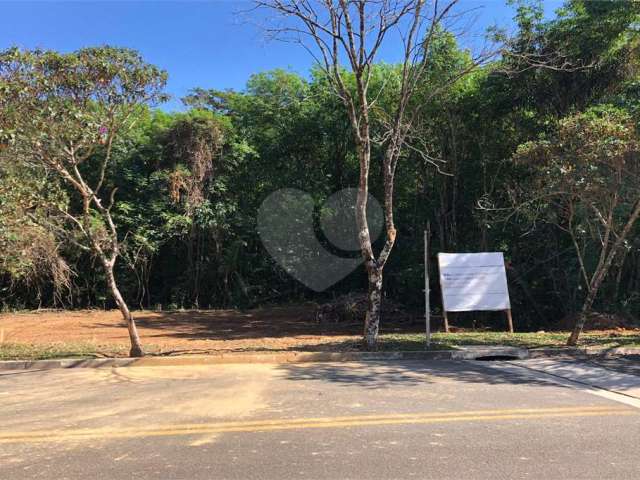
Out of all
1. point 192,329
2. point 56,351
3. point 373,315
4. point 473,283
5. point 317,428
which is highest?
point 473,283

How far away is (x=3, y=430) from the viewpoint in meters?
5.85

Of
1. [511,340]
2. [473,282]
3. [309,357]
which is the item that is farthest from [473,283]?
[309,357]

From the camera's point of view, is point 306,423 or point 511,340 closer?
point 306,423

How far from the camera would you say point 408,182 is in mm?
22328

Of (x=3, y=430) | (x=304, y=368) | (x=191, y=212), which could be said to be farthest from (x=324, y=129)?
(x=3, y=430)

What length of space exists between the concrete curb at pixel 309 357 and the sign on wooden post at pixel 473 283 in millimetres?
3616

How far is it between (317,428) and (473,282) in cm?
1113

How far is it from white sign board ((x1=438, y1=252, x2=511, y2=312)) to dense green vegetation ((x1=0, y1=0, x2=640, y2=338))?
1.65 metres

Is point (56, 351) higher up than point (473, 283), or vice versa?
point (473, 283)

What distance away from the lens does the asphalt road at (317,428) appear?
460 cm

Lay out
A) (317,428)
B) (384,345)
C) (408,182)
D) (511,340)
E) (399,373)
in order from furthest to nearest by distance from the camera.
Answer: (408,182) < (511,340) < (384,345) < (399,373) < (317,428)

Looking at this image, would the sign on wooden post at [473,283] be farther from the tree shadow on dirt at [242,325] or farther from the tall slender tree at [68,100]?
the tall slender tree at [68,100]

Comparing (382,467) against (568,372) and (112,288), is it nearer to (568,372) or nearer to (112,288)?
(568,372)

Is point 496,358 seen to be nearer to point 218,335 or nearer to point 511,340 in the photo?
point 511,340
